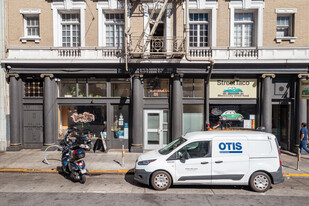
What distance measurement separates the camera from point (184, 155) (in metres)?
6.83

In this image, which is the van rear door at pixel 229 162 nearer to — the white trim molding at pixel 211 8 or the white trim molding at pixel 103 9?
the white trim molding at pixel 211 8

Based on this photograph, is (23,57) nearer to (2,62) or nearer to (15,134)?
(2,62)

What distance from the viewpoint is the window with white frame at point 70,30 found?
40.4ft

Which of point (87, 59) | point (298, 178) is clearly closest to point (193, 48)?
point (87, 59)

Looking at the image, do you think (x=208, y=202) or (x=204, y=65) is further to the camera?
(x=204, y=65)

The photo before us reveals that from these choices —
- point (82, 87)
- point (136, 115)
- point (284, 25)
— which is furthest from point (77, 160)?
point (284, 25)

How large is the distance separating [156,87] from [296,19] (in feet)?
27.4

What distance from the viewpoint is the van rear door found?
269 inches

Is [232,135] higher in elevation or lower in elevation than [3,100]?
lower

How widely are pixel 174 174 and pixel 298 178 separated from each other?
5171 mm

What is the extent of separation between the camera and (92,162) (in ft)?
32.5

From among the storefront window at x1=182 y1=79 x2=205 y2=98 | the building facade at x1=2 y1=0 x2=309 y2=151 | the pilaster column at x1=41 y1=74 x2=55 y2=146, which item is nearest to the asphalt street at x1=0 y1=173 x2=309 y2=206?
the pilaster column at x1=41 y1=74 x2=55 y2=146

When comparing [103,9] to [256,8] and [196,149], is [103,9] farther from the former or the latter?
[196,149]

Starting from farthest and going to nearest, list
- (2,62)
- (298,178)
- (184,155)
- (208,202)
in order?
(2,62), (298,178), (184,155), (208,202)
